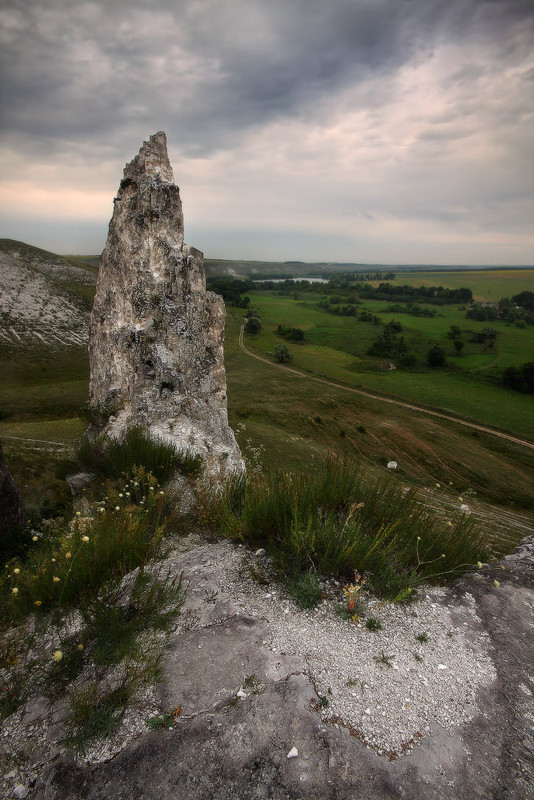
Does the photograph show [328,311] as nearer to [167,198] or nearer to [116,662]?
[167,198]

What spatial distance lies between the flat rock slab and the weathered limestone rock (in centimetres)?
635

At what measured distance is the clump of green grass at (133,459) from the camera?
8703 millimetres

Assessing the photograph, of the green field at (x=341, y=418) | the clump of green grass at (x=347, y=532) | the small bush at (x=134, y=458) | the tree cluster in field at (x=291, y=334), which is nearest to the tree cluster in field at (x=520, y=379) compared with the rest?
the green field at (x=341, y=418)

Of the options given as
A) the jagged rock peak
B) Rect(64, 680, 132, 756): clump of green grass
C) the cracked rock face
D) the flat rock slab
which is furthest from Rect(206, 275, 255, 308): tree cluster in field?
Rect(64, 680, 132, 756): clump of green grass

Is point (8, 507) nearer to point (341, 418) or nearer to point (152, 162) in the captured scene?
point (152, 162)

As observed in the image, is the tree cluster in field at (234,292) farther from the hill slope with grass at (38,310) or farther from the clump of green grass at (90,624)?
the clump of green grass at (90,624)

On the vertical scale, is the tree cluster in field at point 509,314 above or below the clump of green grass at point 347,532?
below

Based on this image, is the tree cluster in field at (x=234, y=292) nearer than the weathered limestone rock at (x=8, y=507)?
No

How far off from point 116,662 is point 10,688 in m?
0.93

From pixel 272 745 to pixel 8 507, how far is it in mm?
8012

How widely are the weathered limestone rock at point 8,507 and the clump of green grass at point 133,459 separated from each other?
1570 millimetres

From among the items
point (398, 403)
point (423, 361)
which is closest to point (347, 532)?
point (398, 403)

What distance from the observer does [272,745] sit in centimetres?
298

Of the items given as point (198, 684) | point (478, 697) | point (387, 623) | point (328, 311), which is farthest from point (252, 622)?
point (328, 311)
